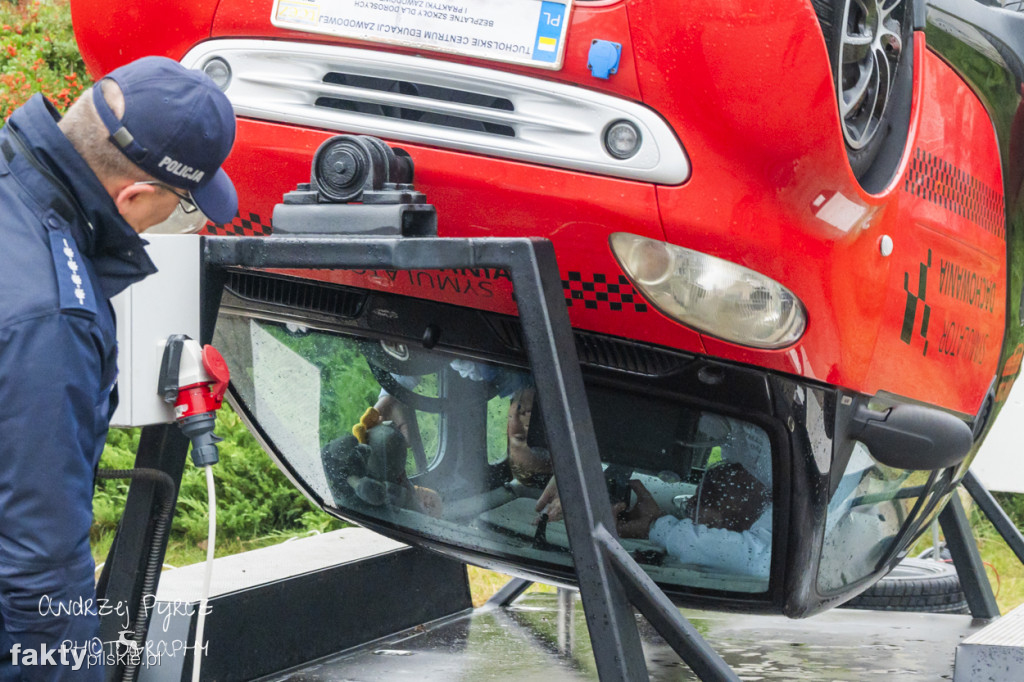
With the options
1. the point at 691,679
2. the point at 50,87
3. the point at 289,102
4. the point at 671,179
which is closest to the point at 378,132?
the point at 289,102

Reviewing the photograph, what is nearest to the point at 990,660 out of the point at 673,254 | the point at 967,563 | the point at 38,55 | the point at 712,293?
the point at 712,293

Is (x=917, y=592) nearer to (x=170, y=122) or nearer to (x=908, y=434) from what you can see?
(x=908, y=434)

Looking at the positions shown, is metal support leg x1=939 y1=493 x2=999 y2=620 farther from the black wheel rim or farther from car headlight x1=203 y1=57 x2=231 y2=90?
car headlight x1=203 y1=57 x2=231 y2=90

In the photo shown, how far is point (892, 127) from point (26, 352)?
1871 millimetres

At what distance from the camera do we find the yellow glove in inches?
125

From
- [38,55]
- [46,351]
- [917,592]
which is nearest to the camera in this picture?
[46,351]

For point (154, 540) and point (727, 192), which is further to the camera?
point (154, 540)

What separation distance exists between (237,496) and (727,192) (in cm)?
490

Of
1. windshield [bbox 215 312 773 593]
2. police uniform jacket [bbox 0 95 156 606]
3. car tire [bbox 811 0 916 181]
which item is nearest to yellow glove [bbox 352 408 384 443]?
windshield [bbox 215 312 773 593]

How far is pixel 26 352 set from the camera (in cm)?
162

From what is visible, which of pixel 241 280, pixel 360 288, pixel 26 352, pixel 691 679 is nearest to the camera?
pixel 26 352

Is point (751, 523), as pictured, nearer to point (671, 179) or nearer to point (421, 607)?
point (671, 179)

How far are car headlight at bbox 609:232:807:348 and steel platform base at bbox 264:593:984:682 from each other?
1.51 meters

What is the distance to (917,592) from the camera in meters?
4.66
